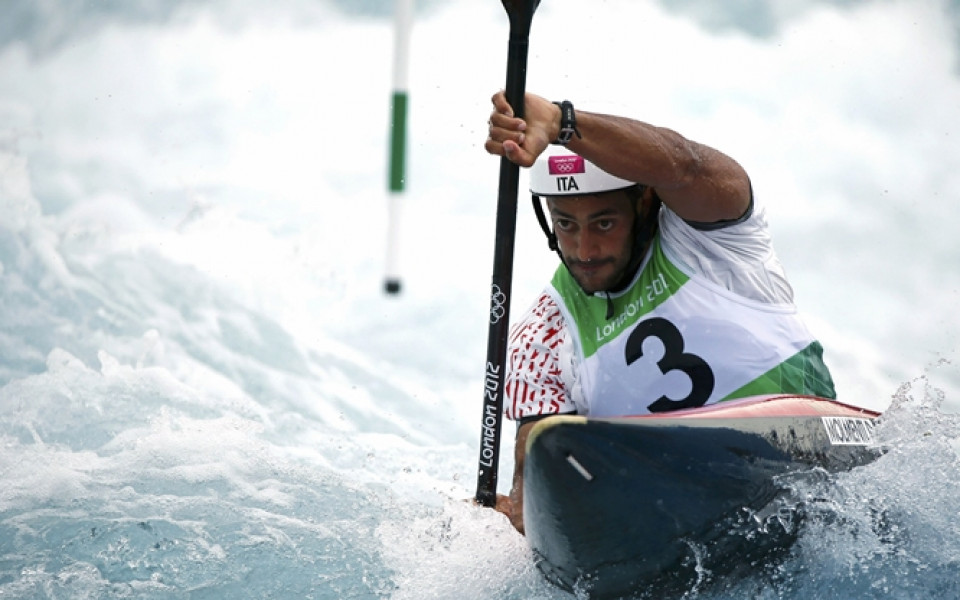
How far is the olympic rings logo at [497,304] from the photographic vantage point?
131 inches

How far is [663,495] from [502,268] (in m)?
0.92

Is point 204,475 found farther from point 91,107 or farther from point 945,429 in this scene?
point 91,107

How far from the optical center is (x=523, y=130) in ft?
9.12

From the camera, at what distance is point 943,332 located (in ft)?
27.8

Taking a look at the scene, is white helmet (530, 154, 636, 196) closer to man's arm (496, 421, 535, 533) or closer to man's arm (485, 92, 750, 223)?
man's arm (485, 92, 750, 223)

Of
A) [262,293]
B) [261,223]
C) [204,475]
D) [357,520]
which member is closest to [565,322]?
[357,520]

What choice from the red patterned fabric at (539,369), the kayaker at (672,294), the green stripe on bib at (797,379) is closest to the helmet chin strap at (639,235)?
the kayaker at (672,294)

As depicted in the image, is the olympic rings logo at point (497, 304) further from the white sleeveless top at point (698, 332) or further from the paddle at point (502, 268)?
the white sleeveless top at point (698, 332)

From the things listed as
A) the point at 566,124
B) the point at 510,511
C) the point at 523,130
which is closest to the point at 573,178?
the point at 566,124

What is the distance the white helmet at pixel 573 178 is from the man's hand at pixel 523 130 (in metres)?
0.51

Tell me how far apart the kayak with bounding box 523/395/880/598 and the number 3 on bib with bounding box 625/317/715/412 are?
0.35 metres

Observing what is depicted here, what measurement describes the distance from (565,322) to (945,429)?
4.00 ft

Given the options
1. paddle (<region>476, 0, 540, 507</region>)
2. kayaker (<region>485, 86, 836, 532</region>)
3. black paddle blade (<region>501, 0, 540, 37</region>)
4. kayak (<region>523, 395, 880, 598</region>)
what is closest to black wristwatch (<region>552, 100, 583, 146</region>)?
paddle (<region>476, 0, 540, 507</region>)

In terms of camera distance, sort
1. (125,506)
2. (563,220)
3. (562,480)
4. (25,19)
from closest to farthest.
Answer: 1. (562,480)
2. (563,220)
3. (125,506)
4. (25,19)
